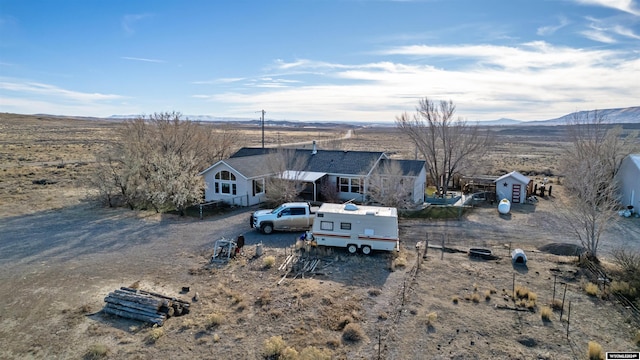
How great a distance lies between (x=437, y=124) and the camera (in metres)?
34.6

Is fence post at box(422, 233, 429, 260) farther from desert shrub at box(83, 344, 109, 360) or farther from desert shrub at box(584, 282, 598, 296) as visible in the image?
desert shrub at box(83, 344, 109, 360)

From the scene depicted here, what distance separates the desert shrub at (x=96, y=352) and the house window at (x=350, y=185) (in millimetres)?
22686

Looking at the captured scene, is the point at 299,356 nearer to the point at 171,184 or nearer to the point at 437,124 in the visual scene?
the point at 171,184

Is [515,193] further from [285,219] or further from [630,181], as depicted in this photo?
[285,219]

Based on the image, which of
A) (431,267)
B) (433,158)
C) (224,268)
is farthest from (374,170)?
(224,268)

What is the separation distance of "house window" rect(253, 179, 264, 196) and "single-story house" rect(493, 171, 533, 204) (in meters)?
19.3

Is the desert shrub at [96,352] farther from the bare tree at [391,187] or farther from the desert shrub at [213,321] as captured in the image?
the bare tree at [391,187]

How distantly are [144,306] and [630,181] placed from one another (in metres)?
34.2

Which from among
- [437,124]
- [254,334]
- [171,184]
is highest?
[437,124]

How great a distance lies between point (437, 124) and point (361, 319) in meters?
24.9

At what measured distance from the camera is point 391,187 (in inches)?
1125

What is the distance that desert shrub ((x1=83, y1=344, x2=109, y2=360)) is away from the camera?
11094 mm

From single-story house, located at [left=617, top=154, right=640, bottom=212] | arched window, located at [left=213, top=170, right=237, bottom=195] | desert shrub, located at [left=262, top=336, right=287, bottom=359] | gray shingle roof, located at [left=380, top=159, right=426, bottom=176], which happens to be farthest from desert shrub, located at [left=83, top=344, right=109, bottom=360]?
single-story house, located at [left=617, top=154, right=640, bottom=212]

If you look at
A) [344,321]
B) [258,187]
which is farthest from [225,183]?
[344,321]
